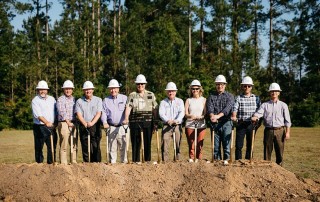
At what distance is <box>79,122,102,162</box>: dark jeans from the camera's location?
989 centimetres

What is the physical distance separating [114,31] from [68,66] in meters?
6.55

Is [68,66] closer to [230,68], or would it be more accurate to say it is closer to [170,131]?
[230,68]

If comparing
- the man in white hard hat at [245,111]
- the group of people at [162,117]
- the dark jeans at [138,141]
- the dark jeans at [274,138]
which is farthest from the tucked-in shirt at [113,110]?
the dark jeans at [274,138]

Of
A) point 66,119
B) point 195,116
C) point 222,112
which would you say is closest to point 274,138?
point 222,112

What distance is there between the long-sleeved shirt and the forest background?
20.4m

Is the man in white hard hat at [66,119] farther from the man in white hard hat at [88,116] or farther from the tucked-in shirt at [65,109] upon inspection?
the man in white hard hat at [88,116]

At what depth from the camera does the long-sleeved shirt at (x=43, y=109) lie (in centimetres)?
977

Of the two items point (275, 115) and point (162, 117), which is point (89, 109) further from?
point (275, 115)

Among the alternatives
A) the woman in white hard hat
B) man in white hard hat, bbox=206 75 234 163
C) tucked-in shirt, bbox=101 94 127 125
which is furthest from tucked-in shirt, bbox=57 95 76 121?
man in white hard hat, bbox=206 75 234 163

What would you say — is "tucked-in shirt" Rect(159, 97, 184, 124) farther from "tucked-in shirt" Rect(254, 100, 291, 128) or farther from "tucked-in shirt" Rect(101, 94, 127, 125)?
"tucked-in shirt" Rect(254, 100, 291, 128)

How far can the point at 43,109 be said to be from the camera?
9828 millimetres

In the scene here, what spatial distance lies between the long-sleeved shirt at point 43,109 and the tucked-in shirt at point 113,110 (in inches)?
50.7

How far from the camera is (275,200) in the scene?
7.85 meters

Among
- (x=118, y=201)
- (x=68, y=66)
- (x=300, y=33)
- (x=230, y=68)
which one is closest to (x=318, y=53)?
(x=300, y=33)
